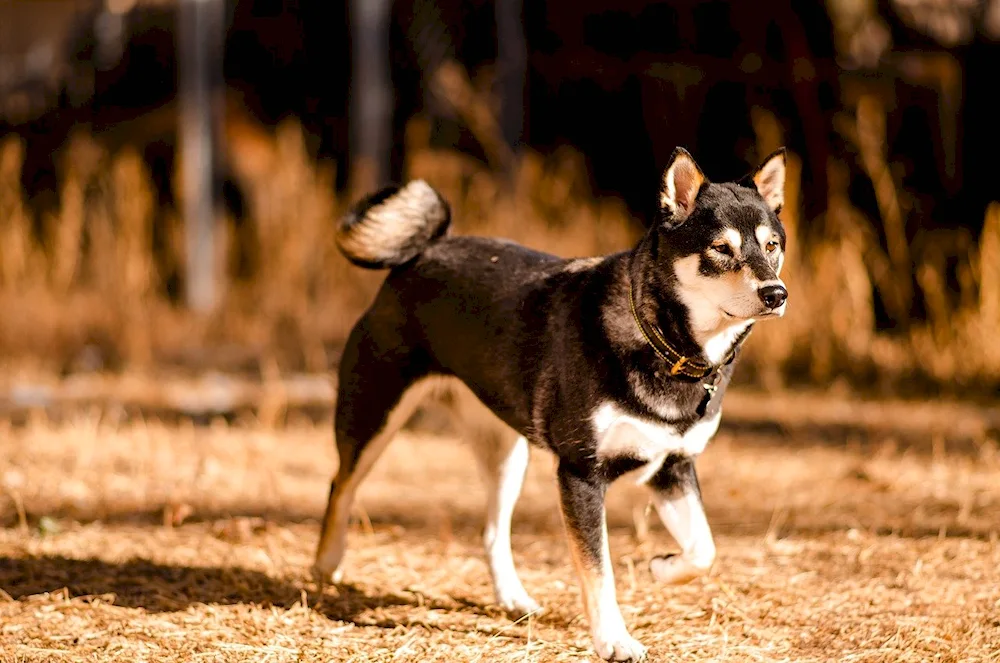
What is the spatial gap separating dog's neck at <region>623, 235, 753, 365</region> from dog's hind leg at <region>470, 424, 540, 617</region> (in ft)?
2.76

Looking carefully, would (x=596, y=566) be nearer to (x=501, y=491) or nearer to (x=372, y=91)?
(x=501, y=491)

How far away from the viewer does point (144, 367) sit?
314 inches

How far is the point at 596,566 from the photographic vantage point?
328 cm

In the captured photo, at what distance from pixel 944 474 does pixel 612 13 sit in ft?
19.3

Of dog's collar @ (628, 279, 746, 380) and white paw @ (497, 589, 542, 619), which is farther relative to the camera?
white paw @ (497, 589, 542, 619)

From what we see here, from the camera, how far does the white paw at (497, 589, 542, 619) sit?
3.77 meters

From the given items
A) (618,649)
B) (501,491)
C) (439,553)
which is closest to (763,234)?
(618,649)

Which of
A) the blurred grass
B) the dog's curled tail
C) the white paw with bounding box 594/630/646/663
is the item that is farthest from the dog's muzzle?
the blurred grass

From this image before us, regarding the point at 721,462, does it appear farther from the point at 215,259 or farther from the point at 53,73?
the point at 53,73

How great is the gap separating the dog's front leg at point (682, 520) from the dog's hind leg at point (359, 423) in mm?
816

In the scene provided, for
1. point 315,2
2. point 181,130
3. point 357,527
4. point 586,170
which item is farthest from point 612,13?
point 357,527

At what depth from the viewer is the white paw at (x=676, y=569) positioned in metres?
3.42

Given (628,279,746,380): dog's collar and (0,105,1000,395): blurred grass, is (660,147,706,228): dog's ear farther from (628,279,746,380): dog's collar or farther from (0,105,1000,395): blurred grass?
(0,105,1000,395): blurred grass

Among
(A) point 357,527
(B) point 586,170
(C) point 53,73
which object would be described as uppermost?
(C) point 53,73
